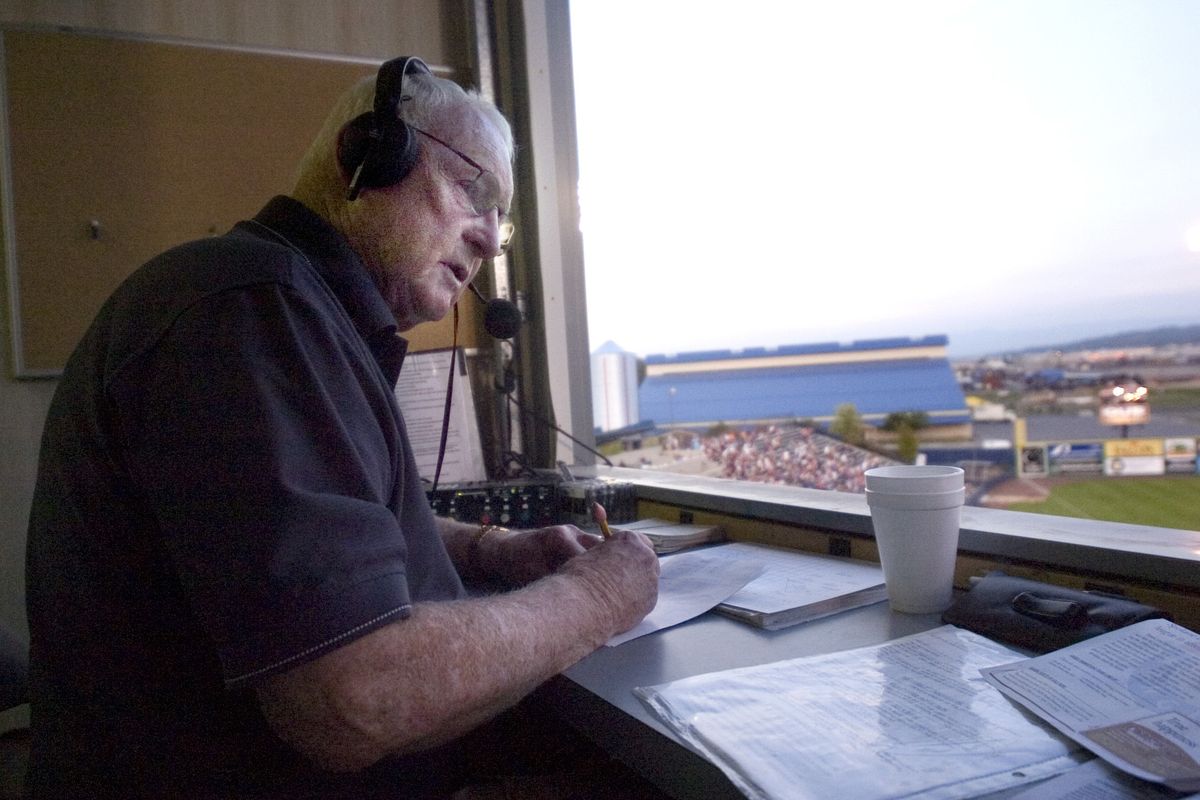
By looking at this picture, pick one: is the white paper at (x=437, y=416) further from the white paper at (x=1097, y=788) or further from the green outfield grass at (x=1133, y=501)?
the white paper at (x=1097, y=788)

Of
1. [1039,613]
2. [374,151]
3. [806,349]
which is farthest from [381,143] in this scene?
[806,349]

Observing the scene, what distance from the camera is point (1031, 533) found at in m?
1.00

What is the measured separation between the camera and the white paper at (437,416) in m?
1.95

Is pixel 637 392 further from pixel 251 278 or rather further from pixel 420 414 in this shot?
pixel 251 278

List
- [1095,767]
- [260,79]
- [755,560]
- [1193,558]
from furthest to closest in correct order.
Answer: [260,79] < [755,560] < [1193,558] < [1095,767]

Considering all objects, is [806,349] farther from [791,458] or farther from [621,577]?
[621,577]

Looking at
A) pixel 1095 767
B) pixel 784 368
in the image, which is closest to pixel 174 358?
pixel 1095 767

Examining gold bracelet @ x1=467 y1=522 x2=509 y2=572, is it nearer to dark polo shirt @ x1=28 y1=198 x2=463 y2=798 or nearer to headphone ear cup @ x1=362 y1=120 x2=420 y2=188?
dark polo shirt @ x1=28 y1=198 x2=463 y2=798

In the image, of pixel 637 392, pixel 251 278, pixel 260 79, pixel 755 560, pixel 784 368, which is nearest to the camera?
pixel 251 278

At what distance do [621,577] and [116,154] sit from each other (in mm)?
1566

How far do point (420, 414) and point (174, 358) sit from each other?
1.31 meters

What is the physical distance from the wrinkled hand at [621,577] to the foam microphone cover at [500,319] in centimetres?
105

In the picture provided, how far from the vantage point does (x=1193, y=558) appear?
827 millimetres

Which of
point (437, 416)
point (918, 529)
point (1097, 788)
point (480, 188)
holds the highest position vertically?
point (480, 188)
